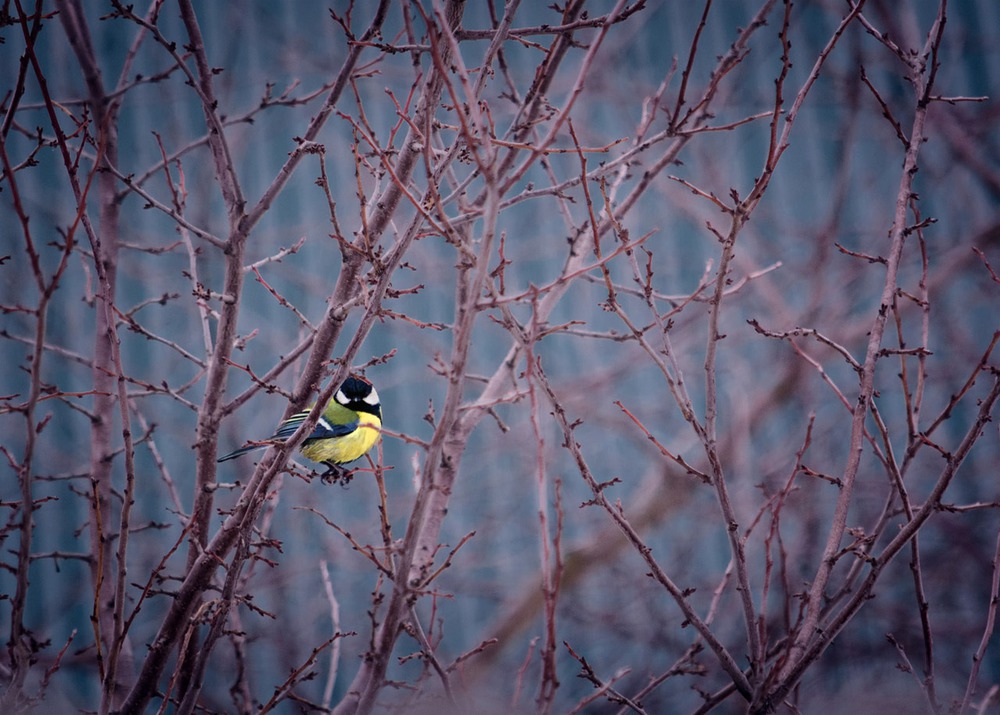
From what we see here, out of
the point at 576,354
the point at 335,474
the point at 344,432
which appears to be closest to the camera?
the point at 335,474

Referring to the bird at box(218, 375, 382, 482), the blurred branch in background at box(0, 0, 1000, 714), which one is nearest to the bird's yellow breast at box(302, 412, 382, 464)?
the bird at box(218, 375, 382, 482)

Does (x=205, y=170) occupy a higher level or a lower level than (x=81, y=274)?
higher

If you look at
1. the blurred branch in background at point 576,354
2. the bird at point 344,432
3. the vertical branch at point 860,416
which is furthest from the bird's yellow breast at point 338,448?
the vertical branch at point 860,416

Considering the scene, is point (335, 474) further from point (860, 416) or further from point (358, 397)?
point (860, 416)

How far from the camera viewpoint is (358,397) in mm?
2947

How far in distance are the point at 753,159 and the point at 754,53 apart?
66cm

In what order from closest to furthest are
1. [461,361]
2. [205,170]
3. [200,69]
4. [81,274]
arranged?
[461,361] → [200,69] → [205,170] → [81,274]

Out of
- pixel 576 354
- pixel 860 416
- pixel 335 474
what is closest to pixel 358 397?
pixel 335 474

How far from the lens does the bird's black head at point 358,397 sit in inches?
116

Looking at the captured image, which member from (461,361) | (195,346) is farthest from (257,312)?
(461,361)

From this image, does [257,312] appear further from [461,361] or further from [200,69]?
[461,361]

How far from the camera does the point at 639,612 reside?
4.68m

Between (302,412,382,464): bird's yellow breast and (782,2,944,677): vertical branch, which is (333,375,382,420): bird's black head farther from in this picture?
(782,2,944,677): vertical branch

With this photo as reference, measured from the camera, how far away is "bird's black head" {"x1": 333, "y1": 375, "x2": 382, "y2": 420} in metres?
2.94
